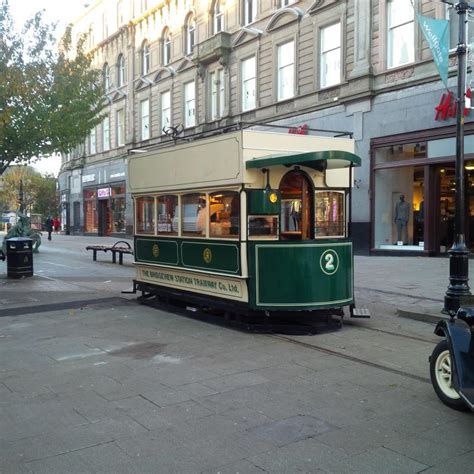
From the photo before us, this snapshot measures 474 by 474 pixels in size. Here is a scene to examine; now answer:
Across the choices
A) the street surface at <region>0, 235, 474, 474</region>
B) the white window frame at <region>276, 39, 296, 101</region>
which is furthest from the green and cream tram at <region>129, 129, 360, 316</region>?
the white window frame at <region>276, 39, 296, 101</region>

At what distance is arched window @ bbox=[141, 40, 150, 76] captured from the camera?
3575 cm

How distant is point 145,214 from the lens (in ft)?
35.0

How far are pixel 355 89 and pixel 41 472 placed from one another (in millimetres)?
19131

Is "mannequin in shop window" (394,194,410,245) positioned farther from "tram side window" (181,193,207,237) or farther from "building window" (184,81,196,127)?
"building window" (184,81,196,127)

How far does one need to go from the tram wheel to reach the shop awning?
10.9 ft

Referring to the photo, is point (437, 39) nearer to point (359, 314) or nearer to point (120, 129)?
point (359, 314)

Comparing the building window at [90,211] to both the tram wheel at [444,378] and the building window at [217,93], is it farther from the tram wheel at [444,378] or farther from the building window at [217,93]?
the tram wheel at [444,378]

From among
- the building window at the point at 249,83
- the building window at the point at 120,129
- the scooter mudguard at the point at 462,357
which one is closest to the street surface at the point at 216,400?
the scooter mudguard at the point at 462,357

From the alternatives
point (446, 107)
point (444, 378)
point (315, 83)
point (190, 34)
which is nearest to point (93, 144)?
point (190, 34)

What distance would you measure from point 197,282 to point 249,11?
68.3 feet

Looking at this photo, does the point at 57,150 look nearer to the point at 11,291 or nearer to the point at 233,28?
the point at 11,291

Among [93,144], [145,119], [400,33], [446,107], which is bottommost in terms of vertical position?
[446,107]

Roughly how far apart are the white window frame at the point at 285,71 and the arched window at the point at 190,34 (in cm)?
822

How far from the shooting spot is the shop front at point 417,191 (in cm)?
1788
